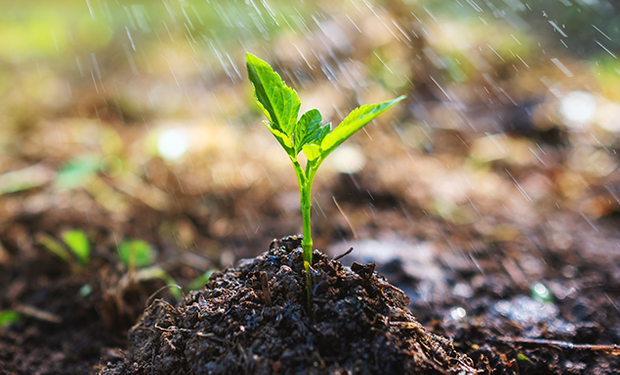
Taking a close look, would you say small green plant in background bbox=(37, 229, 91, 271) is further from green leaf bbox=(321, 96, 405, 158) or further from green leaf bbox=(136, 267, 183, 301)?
green leaf bbox=(321, 96, 405, 158)

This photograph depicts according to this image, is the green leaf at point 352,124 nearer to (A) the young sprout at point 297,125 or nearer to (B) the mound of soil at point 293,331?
(A) the young sprout at point 297,125

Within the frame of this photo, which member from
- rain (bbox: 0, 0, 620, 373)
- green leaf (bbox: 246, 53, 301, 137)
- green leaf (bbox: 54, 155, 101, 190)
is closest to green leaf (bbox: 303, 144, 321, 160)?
green leaf (bbox: 246, 53, 301, 137)

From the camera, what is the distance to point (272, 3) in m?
9.55

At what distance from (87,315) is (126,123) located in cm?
296

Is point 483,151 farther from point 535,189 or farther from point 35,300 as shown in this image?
point 35,300

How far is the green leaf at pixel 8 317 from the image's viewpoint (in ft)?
5.06

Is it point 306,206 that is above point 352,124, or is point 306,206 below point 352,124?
below

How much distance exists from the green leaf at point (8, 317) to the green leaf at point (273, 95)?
154 centimetres

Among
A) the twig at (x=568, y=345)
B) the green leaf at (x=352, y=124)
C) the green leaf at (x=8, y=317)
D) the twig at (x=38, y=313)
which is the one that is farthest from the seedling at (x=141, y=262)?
the twig at (x=568, y=345)

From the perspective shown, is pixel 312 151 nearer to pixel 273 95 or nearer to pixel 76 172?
pixel 273 95

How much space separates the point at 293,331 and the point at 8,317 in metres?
1.44

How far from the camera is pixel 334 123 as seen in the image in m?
3.86

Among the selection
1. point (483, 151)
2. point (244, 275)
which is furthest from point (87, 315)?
point (483, 151)

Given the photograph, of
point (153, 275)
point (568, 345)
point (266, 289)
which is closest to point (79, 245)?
point (153, 275)
